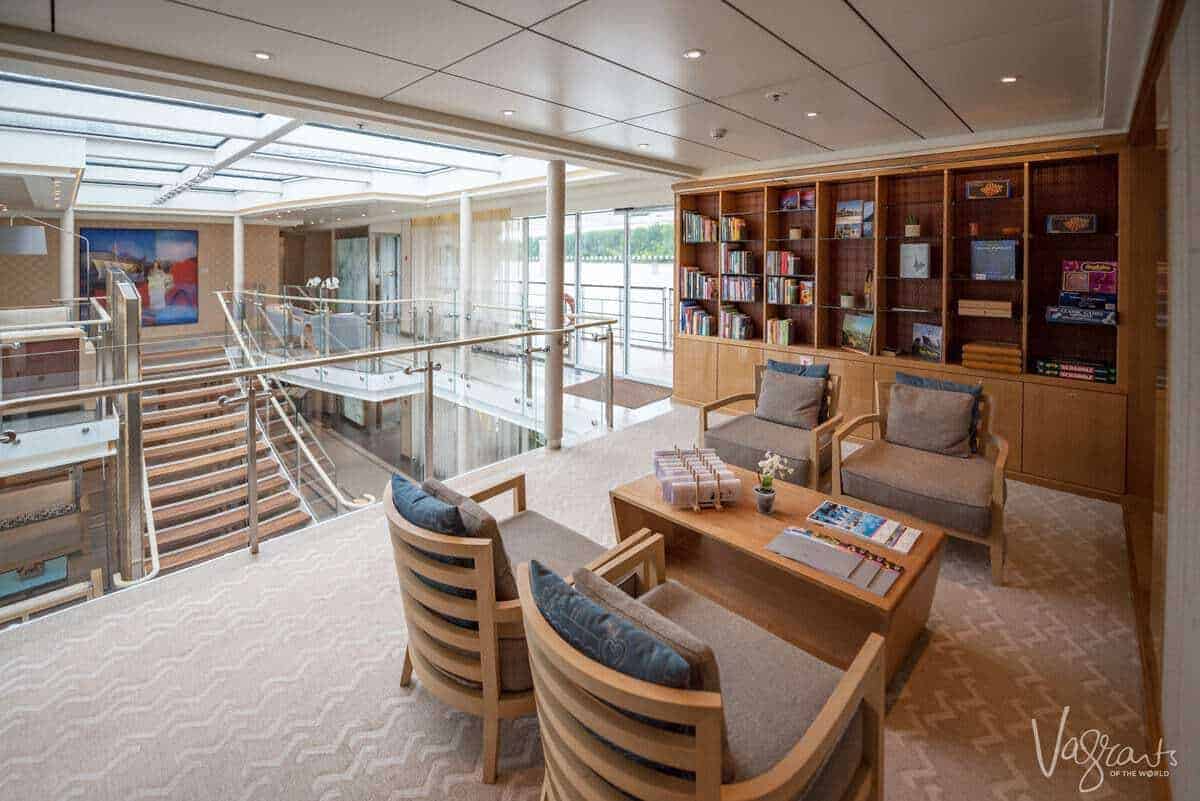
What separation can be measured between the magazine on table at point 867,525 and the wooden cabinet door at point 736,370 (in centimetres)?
352

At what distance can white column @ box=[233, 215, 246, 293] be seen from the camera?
47.8ft

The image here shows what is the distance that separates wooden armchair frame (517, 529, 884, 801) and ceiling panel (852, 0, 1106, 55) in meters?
2.60

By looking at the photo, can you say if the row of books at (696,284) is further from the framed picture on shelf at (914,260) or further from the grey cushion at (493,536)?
the grey cushion at (493,536)

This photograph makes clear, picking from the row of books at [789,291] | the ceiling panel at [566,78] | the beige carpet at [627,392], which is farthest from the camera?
the beige carpet at [627,392]

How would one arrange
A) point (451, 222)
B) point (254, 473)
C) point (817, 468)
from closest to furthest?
point (254, 473) → point (817, 468) → point (451, 222)

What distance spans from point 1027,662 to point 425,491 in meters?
2.59

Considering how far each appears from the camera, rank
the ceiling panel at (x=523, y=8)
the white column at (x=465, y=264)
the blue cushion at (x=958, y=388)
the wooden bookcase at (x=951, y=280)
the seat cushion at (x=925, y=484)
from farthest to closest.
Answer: the white column at (x=465, y=264) < the wooden bookcase at (x=951, y=280) < the blue cushion at (x=958, y=388) < the seat cushion at (x=925, y=484) < the ceiling panel at (x=523, y=8)

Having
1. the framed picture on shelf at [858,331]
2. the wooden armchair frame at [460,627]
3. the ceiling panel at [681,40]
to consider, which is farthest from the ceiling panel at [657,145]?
the wooden armchair frame at [460,627]

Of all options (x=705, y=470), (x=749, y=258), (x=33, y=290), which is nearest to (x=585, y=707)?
(x=705, y=470)

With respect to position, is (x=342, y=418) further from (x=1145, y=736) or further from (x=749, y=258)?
(x=1145, y=736)

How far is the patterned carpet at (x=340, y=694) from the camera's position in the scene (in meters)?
2.00

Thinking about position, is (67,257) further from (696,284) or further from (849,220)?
(849,220)

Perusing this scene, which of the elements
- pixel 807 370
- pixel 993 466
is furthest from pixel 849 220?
pixel 993 466

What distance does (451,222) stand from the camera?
12.1 metres
